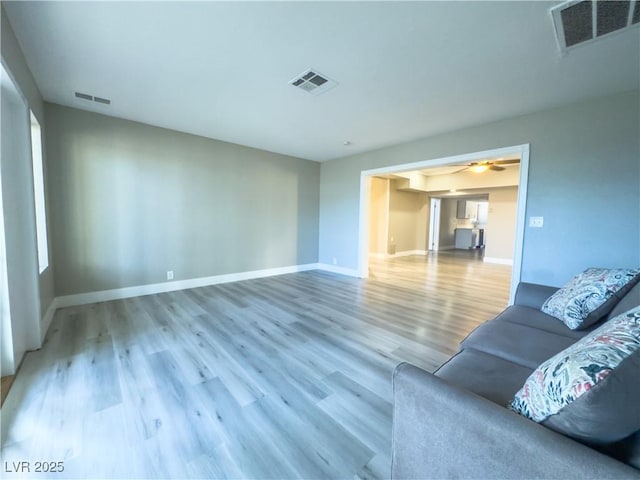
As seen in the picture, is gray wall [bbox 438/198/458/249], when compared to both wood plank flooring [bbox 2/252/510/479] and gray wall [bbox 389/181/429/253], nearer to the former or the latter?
gray wall [bbox 389/181/429/253]

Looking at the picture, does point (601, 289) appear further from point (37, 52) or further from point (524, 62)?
point (37, 52)

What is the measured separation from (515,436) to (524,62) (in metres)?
2.76

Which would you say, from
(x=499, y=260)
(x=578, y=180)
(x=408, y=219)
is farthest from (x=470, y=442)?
(x=408, y=219)

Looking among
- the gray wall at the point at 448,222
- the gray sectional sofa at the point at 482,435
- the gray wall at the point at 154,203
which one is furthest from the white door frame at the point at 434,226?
the gray sectional sofa at the point at 482,435

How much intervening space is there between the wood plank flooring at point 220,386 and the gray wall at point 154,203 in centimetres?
65

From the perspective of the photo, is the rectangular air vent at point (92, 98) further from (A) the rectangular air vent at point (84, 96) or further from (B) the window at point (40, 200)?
(B) the window at point (40, 200)

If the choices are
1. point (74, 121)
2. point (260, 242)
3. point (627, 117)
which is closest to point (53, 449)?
point (74, 121)

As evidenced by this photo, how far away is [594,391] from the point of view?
67 cm

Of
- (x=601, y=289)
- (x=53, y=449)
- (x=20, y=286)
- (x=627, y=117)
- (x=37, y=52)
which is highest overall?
(x=37, y=52)

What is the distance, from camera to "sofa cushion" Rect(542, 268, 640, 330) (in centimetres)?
172

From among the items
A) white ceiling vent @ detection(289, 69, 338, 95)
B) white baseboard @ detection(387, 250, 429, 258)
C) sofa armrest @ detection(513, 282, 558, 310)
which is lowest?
white baseboard @ detection(387, 250, 429, 258)

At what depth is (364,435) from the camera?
145cm

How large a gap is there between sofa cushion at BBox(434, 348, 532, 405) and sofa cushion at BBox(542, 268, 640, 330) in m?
0.82

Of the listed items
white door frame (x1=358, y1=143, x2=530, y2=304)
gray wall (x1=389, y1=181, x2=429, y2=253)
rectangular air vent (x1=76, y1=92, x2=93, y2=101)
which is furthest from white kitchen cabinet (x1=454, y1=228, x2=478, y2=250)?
rectangular air vent (x1=76, y1=92, x2=93, y2=101)
